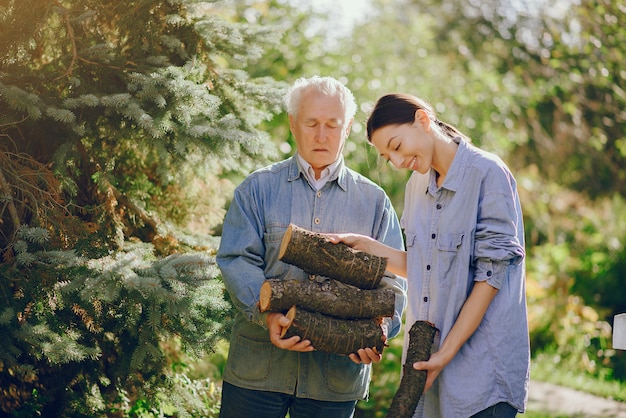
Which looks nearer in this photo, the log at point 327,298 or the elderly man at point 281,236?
the log at point 327,298

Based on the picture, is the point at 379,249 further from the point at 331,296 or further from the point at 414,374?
the point at 414,374

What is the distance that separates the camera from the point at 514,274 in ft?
8.57

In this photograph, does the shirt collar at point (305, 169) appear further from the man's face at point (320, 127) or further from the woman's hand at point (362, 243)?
the woman's hand at point (362, 243)

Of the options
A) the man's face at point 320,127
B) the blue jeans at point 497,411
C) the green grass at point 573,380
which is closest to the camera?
the blue jeans at point 497,411

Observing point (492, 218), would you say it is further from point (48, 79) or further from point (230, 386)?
point (48, 79)

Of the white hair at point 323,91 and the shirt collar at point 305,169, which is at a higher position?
the white hair at point 323,91

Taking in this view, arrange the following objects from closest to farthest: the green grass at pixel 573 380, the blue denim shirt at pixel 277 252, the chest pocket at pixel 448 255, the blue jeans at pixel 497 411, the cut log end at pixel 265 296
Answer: the blue jeans at pixel 497 411 < the chest pocket at pixel 448 255 < the cut log end at pixel 265 296 < the blue denim shirt at pixel 277 252 < the green grass at pixel 573 380

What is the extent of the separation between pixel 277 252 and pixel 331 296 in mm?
309

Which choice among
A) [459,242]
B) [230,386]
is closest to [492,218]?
[459,242]

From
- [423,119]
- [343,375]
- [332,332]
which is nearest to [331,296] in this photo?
[332,332]

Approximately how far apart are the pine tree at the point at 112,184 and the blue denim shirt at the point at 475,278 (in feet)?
4.01

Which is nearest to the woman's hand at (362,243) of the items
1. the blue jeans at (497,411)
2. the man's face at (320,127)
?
the man's face at (320,127)

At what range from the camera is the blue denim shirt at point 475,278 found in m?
2.54

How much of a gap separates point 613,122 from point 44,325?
8.86 metres
